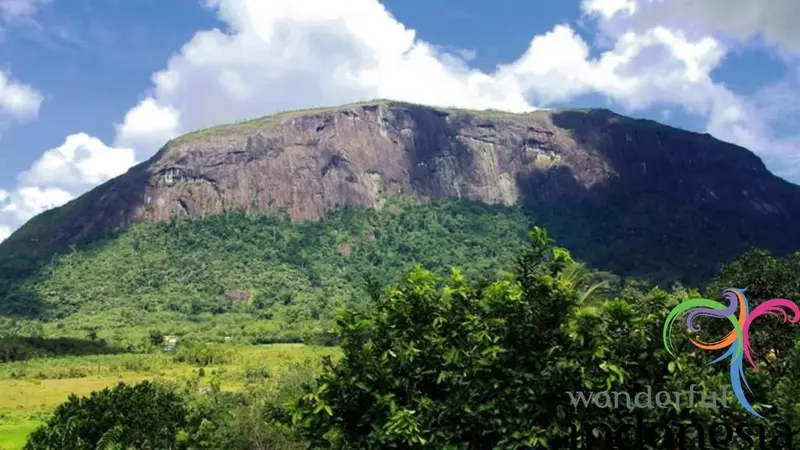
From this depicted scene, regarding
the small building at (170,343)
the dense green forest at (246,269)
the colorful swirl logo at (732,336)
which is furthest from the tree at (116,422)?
the dense green forest at (246,269)

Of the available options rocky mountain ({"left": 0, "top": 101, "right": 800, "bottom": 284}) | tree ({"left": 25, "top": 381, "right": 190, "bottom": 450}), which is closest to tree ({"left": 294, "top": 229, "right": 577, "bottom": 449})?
→ tree ({"left": 25, "top": 381, "right": 190, "bottom": 450})

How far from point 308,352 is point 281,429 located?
5867cm

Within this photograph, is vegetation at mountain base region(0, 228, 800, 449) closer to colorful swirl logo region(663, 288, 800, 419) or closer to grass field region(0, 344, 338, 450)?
colorful swirl logo region(663, 288, 800, 419)

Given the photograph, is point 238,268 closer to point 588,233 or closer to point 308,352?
point 308,352

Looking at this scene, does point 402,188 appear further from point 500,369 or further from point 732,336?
point 500,369

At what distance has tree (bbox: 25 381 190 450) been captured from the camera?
20177 mm

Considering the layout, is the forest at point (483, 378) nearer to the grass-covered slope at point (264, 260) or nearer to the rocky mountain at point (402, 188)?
the grass-covered slope at point (264, 260)

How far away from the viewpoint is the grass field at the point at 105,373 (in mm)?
54750

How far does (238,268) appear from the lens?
500 ft

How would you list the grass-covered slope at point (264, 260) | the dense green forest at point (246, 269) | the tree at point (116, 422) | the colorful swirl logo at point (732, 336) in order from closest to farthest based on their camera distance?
1. the colorful swirl logo at point (732, 336)
2. the tree at point (116, 422)
3. the dense green forest at point (246, 269)
4. the grass-covered slope at point (264, 260)

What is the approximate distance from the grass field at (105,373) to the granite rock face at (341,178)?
91643 millimetres

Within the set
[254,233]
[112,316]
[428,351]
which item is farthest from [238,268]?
[428,351]

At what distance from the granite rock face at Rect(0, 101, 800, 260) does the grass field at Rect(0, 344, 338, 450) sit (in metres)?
91.6

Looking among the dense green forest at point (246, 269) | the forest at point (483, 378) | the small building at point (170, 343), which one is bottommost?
the small building at point (170, 343)
